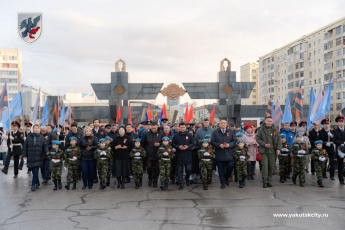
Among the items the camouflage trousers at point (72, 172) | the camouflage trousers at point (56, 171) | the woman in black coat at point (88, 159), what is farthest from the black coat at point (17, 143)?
the woman in black coat at point (88, 159)

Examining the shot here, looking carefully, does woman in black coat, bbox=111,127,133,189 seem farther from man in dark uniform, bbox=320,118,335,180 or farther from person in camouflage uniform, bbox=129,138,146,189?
man in dark uniform, bbox=320,118,335,180

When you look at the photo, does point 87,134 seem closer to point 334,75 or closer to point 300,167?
point 300,167

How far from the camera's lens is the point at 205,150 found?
895 centimetres

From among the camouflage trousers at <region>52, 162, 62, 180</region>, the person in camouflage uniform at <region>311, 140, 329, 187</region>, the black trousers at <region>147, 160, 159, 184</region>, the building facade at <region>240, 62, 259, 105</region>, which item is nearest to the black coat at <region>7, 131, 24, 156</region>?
the camouflage trousers at <region>52, 162, 62, 180</region>

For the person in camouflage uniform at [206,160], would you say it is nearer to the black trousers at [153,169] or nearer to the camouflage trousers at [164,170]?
the camouflage trousers at [164,170]

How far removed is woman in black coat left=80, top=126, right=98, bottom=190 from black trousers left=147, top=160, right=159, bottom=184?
152 centimetres

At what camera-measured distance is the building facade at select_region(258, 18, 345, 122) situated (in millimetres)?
55375

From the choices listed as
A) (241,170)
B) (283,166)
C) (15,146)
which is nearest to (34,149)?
(15,146)

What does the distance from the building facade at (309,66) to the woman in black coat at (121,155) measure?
30.7 metres

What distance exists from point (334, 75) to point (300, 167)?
54.1 m

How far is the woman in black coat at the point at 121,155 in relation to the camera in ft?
29.0

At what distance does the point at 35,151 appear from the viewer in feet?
29.5

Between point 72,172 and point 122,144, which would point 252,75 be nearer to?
point 122,144

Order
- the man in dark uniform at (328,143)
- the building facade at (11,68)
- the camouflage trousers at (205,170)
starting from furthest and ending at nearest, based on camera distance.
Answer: the building facade at (11,68) → the man in dark uniform at (328,143) → the camouflage trousers at (205,170)
